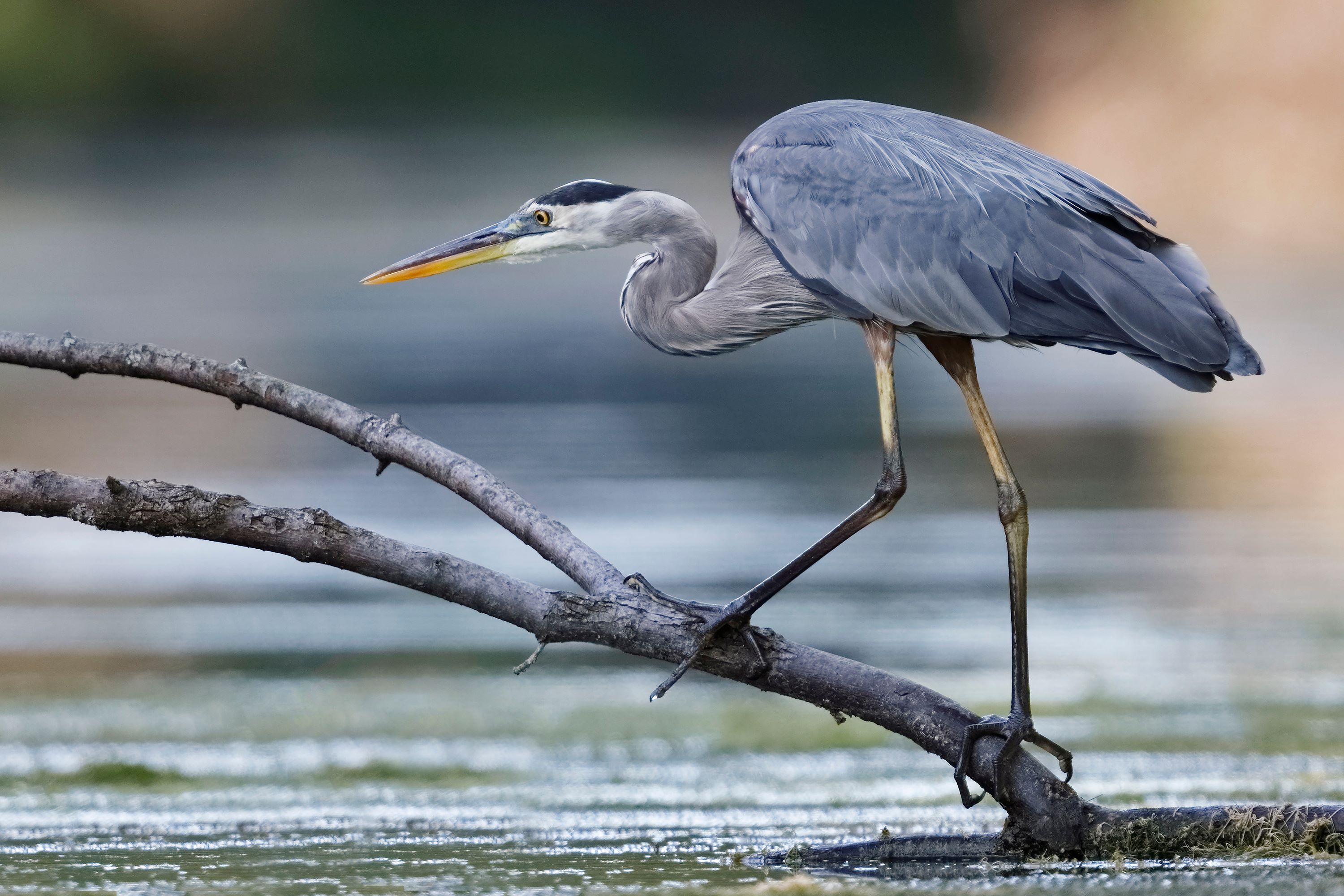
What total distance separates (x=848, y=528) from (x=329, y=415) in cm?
90

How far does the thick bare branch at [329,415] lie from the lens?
2592 mm

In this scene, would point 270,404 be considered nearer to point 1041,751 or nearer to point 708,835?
point 708,835

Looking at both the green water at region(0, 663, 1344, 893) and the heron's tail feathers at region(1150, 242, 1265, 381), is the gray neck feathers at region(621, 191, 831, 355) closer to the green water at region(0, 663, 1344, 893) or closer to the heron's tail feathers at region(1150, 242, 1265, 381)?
the heron's tail feathers at region(1150, 242, 1265, 381)

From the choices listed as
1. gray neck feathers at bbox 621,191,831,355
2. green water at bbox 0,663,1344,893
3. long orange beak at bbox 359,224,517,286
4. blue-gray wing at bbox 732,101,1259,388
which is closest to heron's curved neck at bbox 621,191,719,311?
gray neck feathers at bbox 621,191,831,355

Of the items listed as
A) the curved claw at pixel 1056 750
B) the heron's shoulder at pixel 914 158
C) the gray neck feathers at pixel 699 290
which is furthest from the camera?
the gray neck feathers at pixel 699 290

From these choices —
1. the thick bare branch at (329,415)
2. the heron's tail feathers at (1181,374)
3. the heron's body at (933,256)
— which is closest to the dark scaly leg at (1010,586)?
the heron's body at (933,256)

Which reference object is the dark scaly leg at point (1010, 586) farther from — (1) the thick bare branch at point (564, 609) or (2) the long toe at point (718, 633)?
(2) the long toe at point (718, 633)

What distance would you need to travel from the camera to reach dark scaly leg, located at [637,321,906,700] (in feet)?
8.30

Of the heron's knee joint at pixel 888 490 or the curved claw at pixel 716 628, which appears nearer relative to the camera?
the curved claw at pixel 716 628

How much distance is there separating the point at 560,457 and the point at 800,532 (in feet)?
5.72

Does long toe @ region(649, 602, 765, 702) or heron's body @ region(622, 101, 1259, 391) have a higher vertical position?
heron's body @ region(622, 101, 1259, 391)

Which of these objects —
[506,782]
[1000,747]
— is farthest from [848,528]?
[506,782]

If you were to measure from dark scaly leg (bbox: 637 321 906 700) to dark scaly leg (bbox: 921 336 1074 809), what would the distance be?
0.43 ft

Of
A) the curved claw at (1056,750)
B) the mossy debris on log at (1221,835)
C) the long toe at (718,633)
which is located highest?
the long toe at (718,633)
